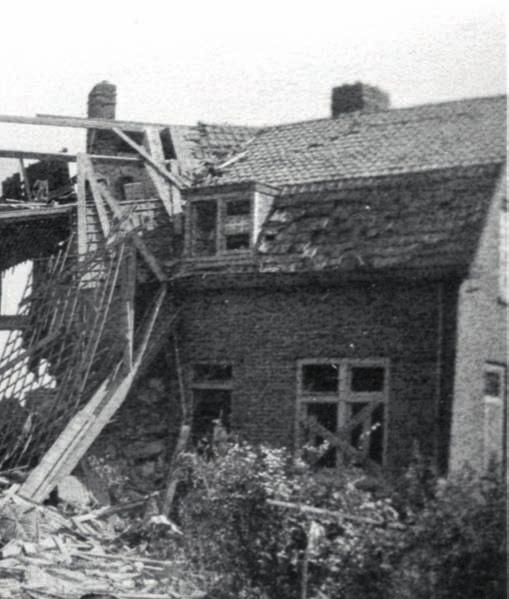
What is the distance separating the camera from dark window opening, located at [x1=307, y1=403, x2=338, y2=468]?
16.2m

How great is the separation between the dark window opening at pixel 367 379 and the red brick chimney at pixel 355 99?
692 cm

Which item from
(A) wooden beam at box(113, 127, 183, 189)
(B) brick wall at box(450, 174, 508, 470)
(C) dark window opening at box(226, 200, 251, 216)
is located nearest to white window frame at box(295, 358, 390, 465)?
(B) brick wall at box(450, 174, 508, 470)

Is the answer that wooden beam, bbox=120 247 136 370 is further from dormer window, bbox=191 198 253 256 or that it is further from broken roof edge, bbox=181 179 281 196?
broken roof edge, bbox=181 179 281 196

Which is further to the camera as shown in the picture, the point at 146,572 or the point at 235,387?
the point at 235,387

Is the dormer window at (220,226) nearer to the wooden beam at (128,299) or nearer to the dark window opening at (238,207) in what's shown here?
the dark window opening at (238,207)

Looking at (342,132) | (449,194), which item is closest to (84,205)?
(342,132)

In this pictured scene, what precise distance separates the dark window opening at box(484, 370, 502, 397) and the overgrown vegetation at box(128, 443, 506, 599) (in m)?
3.60

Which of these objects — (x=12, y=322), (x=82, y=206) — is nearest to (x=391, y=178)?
(x=82, y=206)

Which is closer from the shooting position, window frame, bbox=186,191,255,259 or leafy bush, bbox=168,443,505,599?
leafy bush, bbox=168,443,505,599

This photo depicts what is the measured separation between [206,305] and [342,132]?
4699 mm

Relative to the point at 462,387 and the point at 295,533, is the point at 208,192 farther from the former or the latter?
the point at 295,533

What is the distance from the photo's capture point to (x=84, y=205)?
19.0 m

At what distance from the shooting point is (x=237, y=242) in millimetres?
18094

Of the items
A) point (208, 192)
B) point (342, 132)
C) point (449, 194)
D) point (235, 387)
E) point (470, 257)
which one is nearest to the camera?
point (470, 257)
